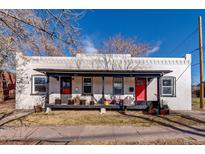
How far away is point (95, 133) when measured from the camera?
7840mm

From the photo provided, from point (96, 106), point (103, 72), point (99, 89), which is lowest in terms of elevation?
point (96, 106)

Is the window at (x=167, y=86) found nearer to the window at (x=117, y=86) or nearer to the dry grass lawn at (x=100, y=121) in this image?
the window at (x=117, y=86)

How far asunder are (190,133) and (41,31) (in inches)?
255

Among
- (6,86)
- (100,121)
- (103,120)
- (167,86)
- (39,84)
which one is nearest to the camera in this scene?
(100,121)

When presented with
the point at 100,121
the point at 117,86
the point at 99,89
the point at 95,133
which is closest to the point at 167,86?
the point at 117,86

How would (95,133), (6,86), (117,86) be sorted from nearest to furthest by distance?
(95,133) → (117,86) → (6,86)

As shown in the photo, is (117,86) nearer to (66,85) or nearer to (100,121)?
(66,85)

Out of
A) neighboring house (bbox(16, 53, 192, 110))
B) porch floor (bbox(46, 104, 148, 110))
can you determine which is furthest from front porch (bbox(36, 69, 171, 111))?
porch floor (bbox(46, 104, 148, 110))

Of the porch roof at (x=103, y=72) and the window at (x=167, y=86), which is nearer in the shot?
the porch roof at (x=103, y=72)

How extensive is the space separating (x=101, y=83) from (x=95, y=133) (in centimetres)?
831

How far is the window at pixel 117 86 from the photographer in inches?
628

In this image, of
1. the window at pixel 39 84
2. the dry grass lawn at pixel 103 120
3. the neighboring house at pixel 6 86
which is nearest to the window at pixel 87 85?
the window at pixel 39 84

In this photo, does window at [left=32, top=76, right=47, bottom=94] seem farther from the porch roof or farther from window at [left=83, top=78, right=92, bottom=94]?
window at [left=83, top=78, right=92, bottom=94]
